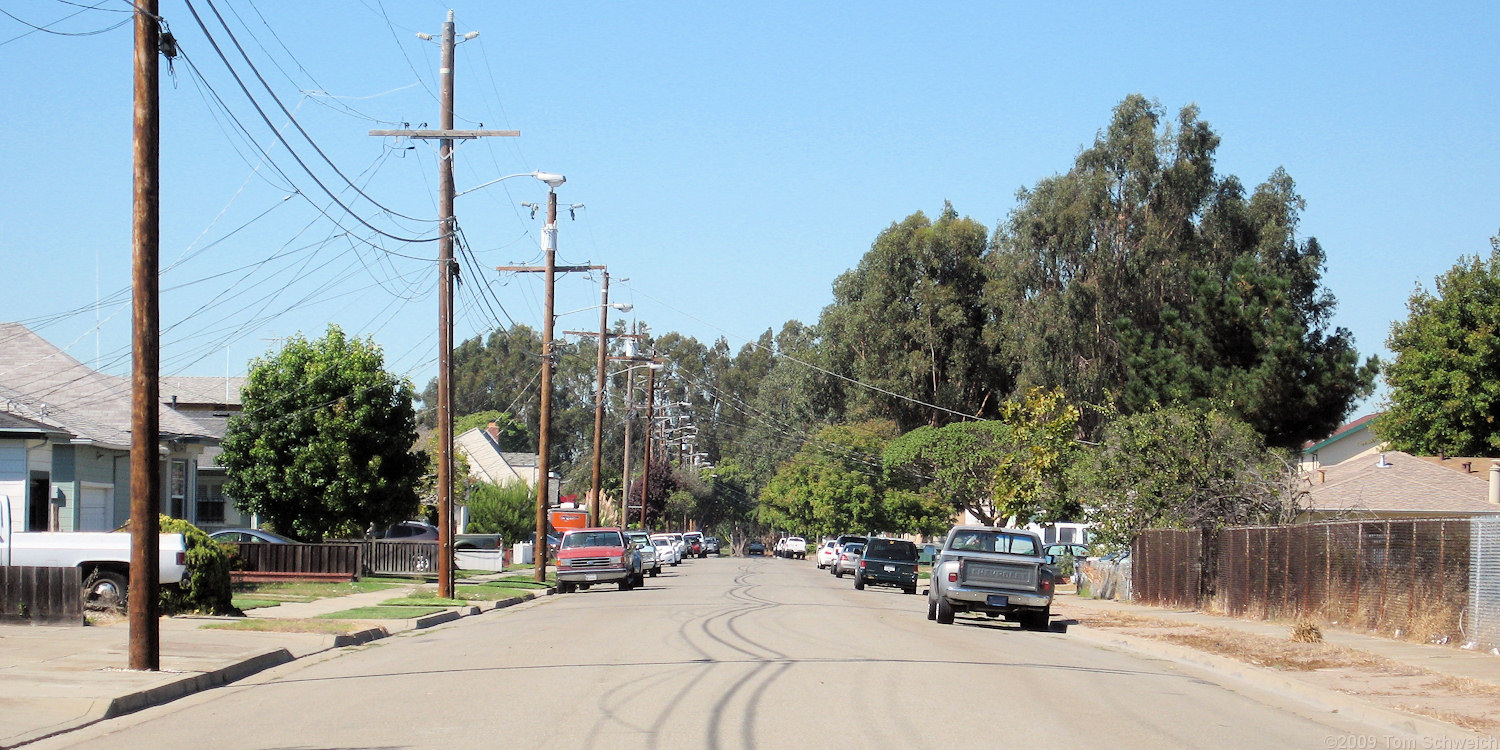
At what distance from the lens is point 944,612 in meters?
24.6

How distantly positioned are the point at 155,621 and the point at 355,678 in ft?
6.88

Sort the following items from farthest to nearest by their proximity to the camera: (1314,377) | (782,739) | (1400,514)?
(1314,377), (1400,514), (782,739)

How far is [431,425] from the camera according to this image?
12862 cm

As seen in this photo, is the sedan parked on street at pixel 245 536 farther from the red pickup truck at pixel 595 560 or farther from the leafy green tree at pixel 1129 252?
the leafy green tree at pixel 1129 252

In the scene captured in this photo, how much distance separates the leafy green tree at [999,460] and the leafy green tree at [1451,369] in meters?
13.8

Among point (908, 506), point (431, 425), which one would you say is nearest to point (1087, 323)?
point (908, 506)

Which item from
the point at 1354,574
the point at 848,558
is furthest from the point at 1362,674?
the point at 848,558

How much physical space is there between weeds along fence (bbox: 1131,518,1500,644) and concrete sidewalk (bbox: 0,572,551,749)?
15.2 m

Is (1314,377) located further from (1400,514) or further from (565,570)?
(565,570)

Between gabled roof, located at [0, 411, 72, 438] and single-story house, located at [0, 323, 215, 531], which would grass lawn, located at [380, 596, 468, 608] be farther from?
gabled roof, located at [0, 411, 72, 438]

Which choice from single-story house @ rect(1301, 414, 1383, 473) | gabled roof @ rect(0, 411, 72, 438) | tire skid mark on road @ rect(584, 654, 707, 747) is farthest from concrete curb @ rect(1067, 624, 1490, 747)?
single-story house @ rect(1301, 414, 1383, 473)

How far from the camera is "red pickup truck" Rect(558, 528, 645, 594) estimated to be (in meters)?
36.0

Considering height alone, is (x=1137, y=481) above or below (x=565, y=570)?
above

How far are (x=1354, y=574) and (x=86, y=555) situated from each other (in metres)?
19.7
